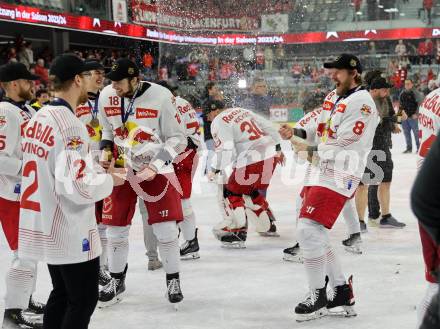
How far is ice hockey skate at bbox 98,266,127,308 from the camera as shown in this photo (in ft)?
13.5

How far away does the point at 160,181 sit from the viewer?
13.4ft

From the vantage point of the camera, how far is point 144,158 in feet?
13.6

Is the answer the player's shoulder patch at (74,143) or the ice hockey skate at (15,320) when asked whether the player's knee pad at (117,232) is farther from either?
the player's shoulder patch at (74,143)

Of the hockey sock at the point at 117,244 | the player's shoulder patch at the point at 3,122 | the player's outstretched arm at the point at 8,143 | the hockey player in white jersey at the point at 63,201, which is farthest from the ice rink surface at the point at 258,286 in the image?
the player's shoulder patch at the point at 3,122

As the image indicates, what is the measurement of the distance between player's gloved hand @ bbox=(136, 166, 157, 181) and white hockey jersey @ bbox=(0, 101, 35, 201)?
2.30 feet

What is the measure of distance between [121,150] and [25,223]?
1440 mm

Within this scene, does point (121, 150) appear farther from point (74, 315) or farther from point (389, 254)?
point (389, 254)

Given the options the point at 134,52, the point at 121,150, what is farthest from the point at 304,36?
the point at 121,150

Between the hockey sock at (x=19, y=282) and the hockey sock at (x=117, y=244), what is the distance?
0.63m

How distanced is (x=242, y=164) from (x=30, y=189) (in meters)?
3.39

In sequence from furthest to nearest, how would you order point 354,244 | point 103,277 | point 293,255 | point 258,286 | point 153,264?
point 354,244
point 293,255
point 153,264
point 103,277
point 258,286

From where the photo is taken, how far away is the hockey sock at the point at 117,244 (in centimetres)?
417

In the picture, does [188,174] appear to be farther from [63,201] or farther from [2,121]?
[63,201]

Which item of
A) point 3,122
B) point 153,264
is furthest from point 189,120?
point 3,122
